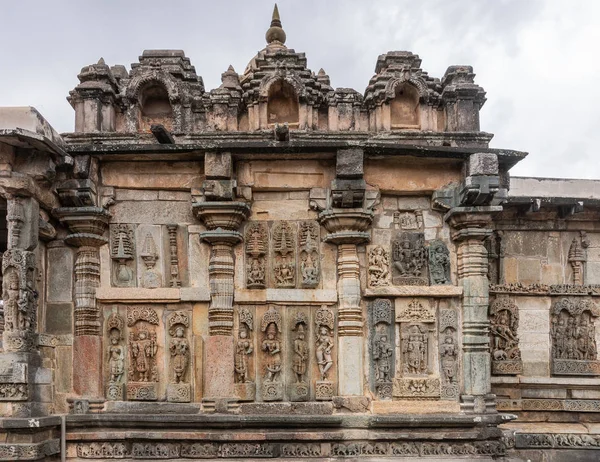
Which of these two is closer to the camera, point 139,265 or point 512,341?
point 139,265

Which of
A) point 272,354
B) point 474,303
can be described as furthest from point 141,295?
point 474,303

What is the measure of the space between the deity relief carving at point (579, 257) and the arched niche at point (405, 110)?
287cm

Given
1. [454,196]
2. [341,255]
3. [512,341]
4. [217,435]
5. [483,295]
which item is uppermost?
[454,196]

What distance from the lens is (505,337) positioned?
835 centimetres

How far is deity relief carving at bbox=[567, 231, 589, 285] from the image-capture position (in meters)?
8.60

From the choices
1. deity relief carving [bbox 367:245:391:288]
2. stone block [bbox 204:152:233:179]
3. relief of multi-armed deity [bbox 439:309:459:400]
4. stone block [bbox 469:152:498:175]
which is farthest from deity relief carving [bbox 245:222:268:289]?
stone block [bbox 469:152:498:175]

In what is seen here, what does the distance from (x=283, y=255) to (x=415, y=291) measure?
64.4 inches

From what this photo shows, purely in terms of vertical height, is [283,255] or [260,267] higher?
[283,255]

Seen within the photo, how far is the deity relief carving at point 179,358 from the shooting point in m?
7.25

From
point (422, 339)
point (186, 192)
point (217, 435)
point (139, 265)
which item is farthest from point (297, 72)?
point (217, 435)

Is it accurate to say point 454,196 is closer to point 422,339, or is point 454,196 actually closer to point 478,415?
point 422,339

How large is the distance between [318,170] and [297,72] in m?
1.36

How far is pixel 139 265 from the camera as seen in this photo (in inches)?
297

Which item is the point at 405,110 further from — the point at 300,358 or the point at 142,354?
the point at 142,354
